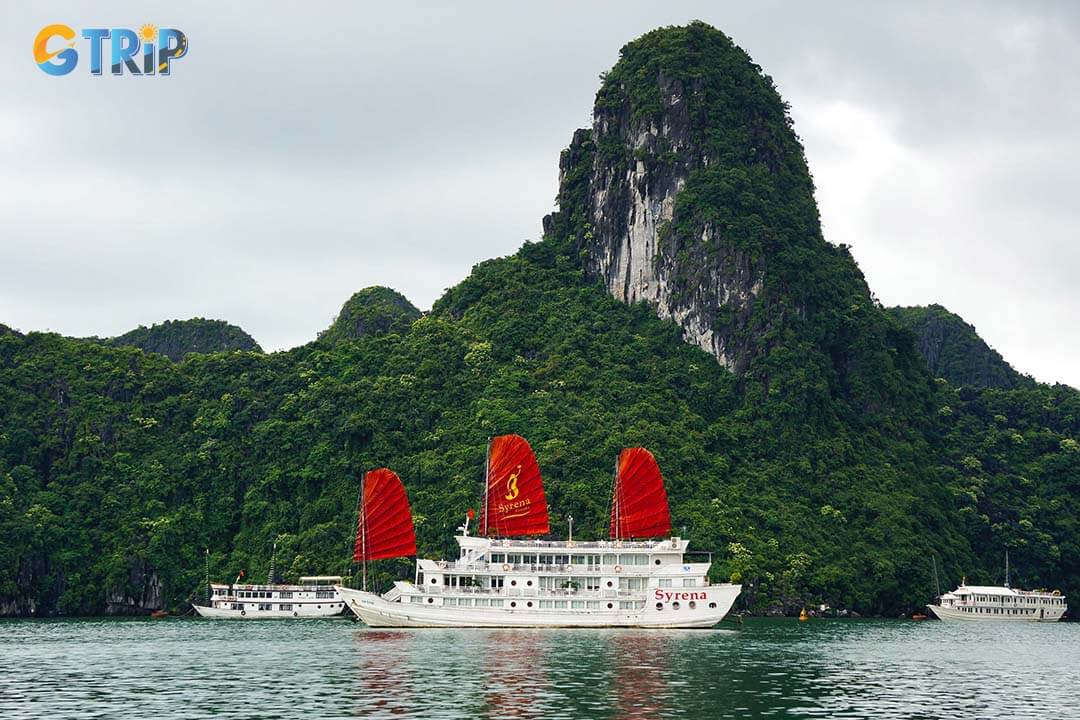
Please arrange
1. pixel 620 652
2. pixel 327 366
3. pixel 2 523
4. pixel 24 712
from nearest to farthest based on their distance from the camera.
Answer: pixel 24 712 → pixel 620 652 → pixel 2 523 → pixel 327 366

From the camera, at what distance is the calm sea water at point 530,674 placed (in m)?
34.6

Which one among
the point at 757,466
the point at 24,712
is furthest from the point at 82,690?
the point at 757,466

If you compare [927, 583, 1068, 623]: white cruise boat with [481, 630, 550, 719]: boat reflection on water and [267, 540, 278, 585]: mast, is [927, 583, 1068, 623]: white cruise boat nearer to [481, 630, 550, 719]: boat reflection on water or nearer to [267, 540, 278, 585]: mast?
[481, 630, 550, 719]: boat reflection on water

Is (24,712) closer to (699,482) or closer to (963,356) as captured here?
(699,482)

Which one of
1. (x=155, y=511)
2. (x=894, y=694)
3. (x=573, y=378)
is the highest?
(x=573, y=378)

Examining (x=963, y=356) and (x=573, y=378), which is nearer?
(x=573, y=378)

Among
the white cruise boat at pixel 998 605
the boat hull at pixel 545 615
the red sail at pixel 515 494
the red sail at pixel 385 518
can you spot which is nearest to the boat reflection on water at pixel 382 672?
the boat hull at pixel 545 615

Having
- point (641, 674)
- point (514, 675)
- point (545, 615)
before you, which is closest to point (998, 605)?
point (545, 615)

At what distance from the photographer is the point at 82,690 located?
38000mm

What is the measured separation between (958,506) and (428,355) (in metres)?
43.2

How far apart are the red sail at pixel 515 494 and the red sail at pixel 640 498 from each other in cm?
440

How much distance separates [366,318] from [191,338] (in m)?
26.4

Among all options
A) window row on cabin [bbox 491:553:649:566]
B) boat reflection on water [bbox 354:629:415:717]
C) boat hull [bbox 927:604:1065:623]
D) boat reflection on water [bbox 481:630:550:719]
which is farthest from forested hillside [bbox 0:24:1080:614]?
boat reflection on water [bbox 481:630:550:719]

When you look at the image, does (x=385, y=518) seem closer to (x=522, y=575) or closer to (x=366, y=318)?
(x=522, y=575)
